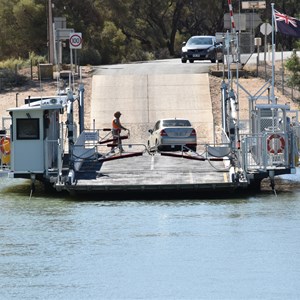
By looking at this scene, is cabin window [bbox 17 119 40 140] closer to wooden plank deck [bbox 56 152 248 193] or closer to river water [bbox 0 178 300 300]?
river water [bbox 0 178 300 300]

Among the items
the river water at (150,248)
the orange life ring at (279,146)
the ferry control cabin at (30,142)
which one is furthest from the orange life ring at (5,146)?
the orange life ring at (279,146)

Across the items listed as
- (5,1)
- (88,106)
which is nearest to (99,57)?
(5,1)

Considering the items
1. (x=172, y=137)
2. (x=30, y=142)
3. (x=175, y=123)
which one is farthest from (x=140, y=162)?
(x=175, y=123)

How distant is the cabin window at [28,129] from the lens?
108 feet

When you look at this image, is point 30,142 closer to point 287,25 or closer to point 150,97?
point 287,25

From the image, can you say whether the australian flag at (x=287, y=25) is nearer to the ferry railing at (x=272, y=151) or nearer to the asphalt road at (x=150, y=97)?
the ferry railing at (x=272, y=151)

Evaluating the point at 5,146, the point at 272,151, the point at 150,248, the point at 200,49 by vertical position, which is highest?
the point at 200,49

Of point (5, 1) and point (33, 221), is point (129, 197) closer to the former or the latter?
point (33, 221)

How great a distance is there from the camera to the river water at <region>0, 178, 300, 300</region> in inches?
853

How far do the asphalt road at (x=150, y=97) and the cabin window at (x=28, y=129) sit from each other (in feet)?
48.5

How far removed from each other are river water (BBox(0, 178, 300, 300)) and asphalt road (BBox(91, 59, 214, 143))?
16.6 meters

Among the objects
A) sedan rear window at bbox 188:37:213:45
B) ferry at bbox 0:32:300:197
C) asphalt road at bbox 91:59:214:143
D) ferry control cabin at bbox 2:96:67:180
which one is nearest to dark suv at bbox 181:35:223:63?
sedan rear window at bbox 188:37:213:45

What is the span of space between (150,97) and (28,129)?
20.9 meters

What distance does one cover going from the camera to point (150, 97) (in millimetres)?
53656
